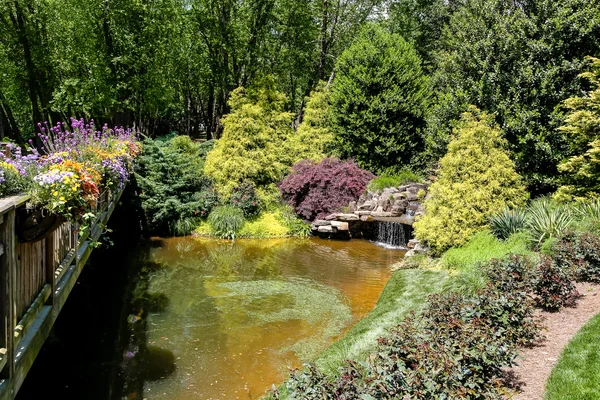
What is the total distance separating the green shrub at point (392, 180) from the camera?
58.3 ft

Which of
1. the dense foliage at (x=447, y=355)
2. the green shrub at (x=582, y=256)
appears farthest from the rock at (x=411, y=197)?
the dense foliage at (x=447, y=355)

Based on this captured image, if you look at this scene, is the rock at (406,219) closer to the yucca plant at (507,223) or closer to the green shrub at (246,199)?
the yucca plant at (507,223)

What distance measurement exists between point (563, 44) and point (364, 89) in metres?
8.38

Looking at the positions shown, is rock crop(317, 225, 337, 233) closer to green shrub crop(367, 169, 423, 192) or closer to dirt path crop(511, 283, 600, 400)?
green shrub crop(367, 169, 423, 192)

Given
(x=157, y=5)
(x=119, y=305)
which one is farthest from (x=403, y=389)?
(x=157, y=5)

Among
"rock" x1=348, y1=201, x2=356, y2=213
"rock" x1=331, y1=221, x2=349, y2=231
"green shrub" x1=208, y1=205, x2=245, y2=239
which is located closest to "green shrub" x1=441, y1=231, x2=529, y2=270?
"rock" x1=331, y1=221, x2=349, y2=231

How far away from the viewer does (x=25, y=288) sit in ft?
15.2

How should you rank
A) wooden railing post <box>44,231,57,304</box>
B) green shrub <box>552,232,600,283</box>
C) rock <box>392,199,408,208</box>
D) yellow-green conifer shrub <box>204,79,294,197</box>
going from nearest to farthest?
wooden railing post <box>44,231,57,304</box> → green shrub <box>552,232,600,283</box> → rock <box>392,199,408,208</box> → yellow-green conifer shrub <box>204,79,294,197</box>

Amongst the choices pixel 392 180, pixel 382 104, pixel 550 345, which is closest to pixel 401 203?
pixel 392 180

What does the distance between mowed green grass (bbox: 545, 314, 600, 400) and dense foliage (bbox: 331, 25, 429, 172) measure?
13.9 metres

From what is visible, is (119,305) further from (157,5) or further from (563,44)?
(157,5)

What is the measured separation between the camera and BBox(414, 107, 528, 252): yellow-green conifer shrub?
464 inches

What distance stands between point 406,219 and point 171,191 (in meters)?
9.44

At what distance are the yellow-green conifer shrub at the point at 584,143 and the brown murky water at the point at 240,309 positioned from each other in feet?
19.0
